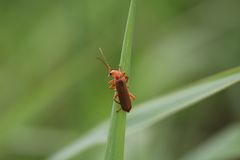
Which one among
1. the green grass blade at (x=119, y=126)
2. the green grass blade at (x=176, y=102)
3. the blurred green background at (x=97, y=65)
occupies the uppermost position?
the blurred green background at (x=97, y=65)

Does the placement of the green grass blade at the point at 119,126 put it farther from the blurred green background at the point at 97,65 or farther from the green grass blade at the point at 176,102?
the blurred green background at the point at 97,65

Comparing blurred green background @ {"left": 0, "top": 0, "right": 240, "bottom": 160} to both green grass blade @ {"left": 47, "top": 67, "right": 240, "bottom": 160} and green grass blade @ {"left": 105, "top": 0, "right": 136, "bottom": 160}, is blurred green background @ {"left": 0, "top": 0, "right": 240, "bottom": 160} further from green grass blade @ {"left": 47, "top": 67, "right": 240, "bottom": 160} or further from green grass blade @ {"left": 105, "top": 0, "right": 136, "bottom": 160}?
green grass blade @ {"left": 105, "top": 0, "right": 136, "bottom": 160}

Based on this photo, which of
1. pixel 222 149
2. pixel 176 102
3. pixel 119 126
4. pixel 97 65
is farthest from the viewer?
pixel 97 65

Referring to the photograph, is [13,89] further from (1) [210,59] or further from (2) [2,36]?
(1) [210,59]

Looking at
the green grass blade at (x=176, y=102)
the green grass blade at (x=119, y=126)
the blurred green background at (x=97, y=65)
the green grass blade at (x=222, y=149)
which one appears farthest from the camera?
the blurred green background at (x=97, y=65)

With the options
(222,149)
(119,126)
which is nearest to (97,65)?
(222,149)

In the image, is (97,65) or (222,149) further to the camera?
(97,65)

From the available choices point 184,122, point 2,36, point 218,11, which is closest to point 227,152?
point 184,122

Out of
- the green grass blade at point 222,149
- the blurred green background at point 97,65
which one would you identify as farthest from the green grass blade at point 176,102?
the blurred green background at point 97,65

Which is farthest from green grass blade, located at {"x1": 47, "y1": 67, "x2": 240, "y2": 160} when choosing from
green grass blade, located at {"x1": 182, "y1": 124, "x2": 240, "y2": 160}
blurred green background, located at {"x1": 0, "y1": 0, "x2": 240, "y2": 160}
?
blurred green background, located at {"x1": 0, "y1": 0, "x2": 240, "y2": 160}

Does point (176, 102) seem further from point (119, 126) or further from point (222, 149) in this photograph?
point (222, 149)
